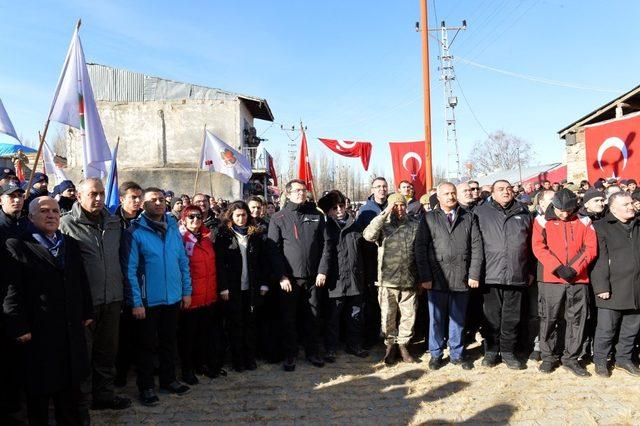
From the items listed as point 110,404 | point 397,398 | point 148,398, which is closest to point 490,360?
point 397,398

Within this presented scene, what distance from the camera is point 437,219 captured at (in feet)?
17.5

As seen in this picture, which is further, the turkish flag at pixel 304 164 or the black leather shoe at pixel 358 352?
the turkish flag at pixel 304 164

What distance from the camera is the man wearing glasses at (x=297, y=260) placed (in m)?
5.35

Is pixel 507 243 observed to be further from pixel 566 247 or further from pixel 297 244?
pixel 297 244

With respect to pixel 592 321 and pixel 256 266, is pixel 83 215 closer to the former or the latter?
pixel 256 266

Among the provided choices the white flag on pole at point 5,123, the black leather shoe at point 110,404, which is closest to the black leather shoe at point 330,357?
the black leather shoe at point 110,404

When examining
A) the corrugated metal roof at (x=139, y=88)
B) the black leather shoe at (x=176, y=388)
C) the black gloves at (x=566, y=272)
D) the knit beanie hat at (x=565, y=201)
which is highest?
the corrugated metal roof at (x=139, y=88)

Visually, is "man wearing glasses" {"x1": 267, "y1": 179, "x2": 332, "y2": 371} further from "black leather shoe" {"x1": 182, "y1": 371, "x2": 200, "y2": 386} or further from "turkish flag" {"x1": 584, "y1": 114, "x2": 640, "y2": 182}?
"turkish flag" {"x1": 584, "y1": 114, "x2": 640, "y2": 182}

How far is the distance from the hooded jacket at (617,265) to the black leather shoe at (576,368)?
699 millimetres

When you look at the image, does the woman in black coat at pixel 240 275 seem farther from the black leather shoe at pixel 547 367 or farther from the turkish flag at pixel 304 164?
the turkish flag at pixel 304 164

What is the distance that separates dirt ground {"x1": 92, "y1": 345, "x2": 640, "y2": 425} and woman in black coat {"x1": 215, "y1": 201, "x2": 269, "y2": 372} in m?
0.35

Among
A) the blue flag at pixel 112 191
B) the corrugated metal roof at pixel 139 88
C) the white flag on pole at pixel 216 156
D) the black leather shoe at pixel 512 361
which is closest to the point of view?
the black leather shoe at pixel 512 361

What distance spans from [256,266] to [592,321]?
4052 mm

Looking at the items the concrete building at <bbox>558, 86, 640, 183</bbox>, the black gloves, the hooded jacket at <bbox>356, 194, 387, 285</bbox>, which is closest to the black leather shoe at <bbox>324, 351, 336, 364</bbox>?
the hooded jacket at <bbox>356, 194, 387, 285</bbox>
